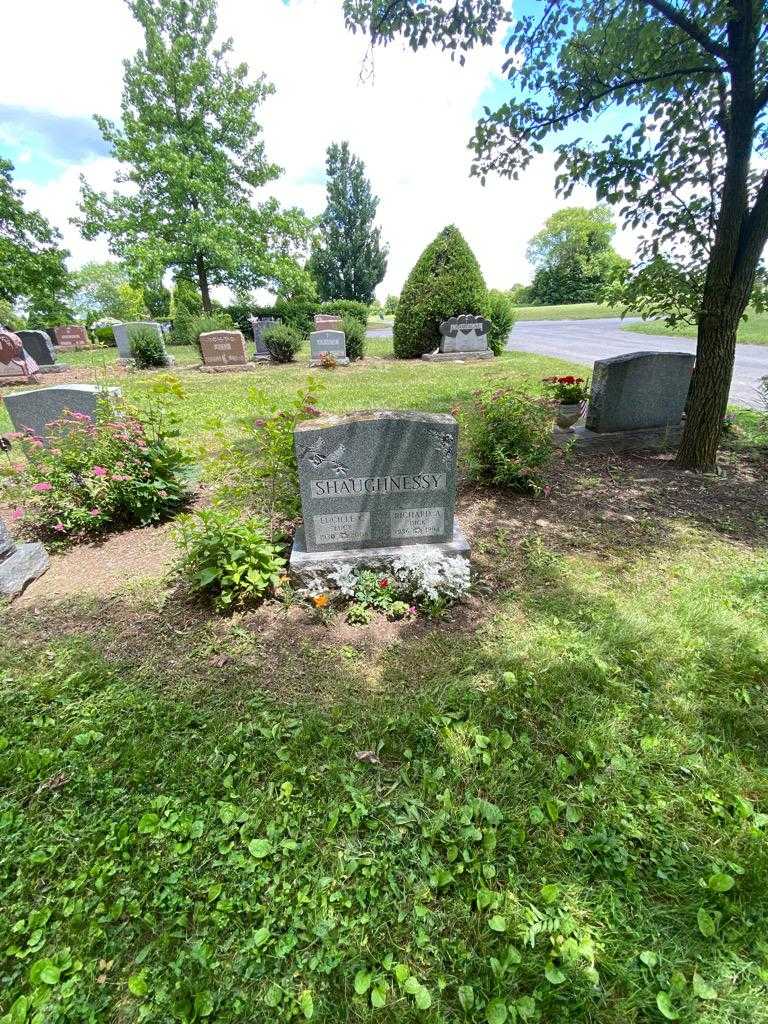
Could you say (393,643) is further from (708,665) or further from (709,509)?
→ (709,509)

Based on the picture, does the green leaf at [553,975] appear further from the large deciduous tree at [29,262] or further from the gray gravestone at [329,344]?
the large deciduous tree at [29,262]

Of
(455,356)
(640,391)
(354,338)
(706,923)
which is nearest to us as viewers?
(706,923)

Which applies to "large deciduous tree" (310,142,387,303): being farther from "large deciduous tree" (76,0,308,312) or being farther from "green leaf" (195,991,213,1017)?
"green leaf" (195,991,213,1017)

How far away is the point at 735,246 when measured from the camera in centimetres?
437

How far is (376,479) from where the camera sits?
3.10 metres

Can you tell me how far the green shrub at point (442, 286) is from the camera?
13648 mm

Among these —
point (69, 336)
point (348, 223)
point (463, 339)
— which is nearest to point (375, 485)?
point (463, 339)

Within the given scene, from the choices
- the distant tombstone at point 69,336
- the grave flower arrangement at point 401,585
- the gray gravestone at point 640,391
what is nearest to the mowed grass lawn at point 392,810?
the grave flower arrangement at point 401,585

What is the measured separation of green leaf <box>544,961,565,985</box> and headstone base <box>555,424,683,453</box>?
5.33 meters

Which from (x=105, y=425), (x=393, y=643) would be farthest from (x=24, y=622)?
(x=393, y=643)

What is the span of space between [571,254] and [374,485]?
241ft

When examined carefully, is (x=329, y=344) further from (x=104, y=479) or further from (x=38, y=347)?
(x=104, y=479)

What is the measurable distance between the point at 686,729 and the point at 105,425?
4944 millimetres

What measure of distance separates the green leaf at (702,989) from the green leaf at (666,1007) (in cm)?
8
